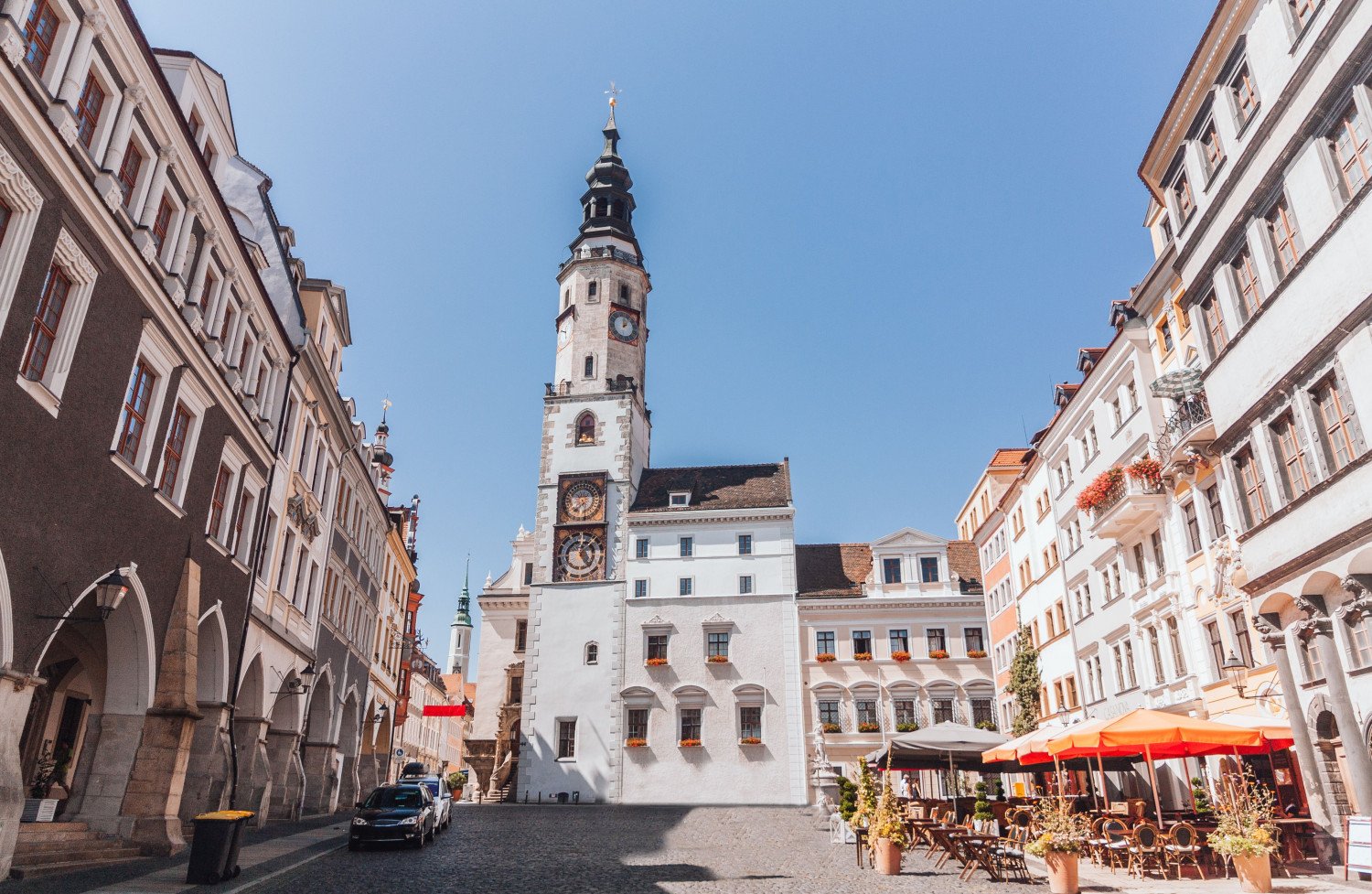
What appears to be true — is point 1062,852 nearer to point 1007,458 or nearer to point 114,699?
point 114,699

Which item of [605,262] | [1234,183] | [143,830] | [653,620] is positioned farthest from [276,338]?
[605,262]

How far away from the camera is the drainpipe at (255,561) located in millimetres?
22531

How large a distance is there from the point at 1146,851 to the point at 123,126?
71.2 feet

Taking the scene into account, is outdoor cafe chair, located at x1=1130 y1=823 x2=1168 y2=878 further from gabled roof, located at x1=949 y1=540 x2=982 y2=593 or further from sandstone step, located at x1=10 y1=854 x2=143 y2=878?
gabled roof, located at x1=949 y1=540 x2=982 y2=593

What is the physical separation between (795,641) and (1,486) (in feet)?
137

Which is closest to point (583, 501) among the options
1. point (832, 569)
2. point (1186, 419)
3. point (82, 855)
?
point (832, 569)

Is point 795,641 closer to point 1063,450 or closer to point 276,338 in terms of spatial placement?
point 1063,450

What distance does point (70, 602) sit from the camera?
15031mm

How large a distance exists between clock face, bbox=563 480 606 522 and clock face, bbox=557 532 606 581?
3.79 ft

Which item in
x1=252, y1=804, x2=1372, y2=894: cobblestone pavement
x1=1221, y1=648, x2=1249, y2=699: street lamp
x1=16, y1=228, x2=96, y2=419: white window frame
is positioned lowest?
x1=252, y1=804, x2=1372, y2=894: cobblestone pavement

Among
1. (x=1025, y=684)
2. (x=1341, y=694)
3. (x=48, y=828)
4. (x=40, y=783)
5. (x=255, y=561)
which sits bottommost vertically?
(x=48, y=828)

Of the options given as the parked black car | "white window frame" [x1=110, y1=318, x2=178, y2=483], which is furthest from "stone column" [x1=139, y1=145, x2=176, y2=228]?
the parked black car

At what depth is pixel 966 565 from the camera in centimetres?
5494

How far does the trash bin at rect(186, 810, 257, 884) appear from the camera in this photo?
14.3 m
